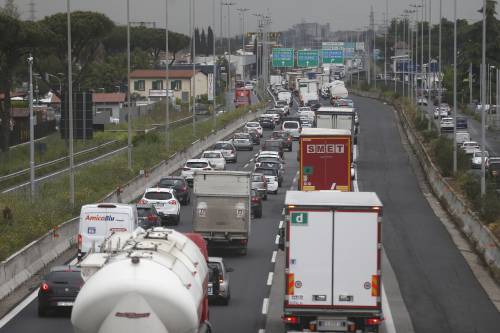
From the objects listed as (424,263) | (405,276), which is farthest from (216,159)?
(405,276)

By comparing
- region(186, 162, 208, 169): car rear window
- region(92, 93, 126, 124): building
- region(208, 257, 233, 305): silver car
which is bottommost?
region(208, 257, 233, 305): silver car

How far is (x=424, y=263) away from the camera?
117 ft

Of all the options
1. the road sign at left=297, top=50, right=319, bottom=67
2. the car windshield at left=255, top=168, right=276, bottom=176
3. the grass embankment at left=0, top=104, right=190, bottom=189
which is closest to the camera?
the car windshield at left=255, top=168, right=276, bottom=176

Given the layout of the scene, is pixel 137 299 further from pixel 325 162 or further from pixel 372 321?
pixel 325 162

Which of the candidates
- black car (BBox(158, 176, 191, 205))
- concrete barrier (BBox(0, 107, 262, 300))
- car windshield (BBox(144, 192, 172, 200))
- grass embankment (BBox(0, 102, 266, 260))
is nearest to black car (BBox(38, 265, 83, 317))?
concrete barrier (BBox(0, 107, 262, 300))

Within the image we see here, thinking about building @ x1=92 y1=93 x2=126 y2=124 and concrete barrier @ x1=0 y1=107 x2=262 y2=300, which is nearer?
concrete barrier @ x1=0 y1=107 x2=262 y2=300

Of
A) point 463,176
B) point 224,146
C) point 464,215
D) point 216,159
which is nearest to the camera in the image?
point 464,215

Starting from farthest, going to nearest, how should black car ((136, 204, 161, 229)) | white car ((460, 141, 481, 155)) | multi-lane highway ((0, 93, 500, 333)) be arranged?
white car ((460, 141, 481, 155)) < black car ((136, 204, 161, 229)) < multi-lane highway ((0, 93, 500, 333))

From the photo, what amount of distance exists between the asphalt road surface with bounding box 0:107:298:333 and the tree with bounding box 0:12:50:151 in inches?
1214

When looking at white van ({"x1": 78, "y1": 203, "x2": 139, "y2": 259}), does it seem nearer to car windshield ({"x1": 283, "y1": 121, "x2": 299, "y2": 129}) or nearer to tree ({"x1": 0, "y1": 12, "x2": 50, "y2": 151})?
tree ({"x1": 0, "y1": 12, "x2": 50, "y2": 151})

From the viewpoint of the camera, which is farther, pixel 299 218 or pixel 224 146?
pixel 224 146

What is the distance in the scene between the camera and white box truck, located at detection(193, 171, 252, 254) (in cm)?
3681

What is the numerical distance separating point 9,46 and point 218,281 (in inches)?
2157

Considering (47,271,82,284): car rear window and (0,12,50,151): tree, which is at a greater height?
(0,12,50,151): tree
